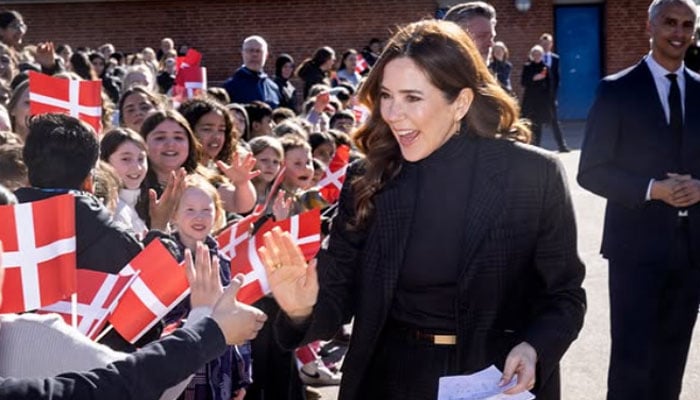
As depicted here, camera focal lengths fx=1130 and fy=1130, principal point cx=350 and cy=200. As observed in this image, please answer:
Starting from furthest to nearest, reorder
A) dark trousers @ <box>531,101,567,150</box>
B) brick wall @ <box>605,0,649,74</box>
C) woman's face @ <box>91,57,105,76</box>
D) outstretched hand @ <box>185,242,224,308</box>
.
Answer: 1. brick wall @ <box>605,0,649,74</box>
2. dark trousers @ <box>531,101,567,150</box>
3. woman's face @ <box>91,57,105,76</box>
4. outstretched hand @ <box>185,242,224,308</box>

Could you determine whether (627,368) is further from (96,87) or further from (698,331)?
(96,87)

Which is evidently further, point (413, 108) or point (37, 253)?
point (37, 253)

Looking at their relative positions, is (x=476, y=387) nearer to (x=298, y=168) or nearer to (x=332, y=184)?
(x=332, y=184)

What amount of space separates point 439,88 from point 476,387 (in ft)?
2.77

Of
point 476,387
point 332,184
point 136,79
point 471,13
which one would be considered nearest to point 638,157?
point 471,13

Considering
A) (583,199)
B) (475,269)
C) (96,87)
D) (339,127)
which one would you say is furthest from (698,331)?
(583,199)

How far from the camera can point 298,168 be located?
689 centimetres

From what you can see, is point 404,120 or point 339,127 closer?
point 404,120

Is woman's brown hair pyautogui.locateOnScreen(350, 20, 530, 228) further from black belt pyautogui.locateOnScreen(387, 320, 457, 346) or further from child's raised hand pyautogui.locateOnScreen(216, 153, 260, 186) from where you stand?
child's raised hand pyautogui.locateOnScreen(216, 153, 260, 186)

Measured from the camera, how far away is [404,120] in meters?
3.21

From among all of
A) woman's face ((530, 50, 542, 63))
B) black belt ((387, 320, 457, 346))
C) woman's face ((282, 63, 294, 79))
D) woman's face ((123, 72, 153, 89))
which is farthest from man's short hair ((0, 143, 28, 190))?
woman's face ((530, 50, 542, 63))

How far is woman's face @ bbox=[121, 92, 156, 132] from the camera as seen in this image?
285 inches

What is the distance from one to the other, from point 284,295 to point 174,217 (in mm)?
1870

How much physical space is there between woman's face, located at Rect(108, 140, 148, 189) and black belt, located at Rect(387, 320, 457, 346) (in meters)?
2.45
